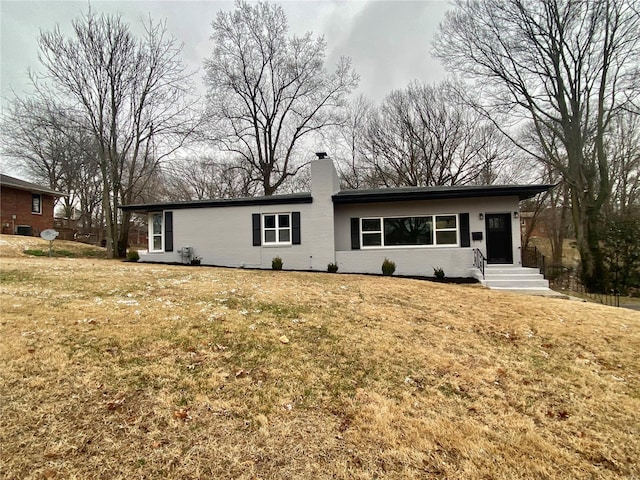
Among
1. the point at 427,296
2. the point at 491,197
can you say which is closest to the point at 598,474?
the point at 427,296

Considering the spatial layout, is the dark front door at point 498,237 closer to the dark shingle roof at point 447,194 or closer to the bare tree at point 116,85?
the dark shingle roof at point 447,194

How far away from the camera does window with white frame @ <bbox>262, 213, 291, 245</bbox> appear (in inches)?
502

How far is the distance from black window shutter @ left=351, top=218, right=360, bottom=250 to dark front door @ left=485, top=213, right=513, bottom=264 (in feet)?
16.1

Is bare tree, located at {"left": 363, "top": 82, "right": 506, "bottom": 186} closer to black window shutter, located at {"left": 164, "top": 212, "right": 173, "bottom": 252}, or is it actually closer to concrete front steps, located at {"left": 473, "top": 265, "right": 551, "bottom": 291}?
concrete front steps, located at {"left": 473, "top": 265, "right": 551, "bottom": 291}

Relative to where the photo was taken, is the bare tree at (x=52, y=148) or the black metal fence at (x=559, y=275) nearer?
the black metal fence at (x=559, y=275)

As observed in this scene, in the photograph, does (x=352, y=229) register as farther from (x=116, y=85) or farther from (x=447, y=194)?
(x=116, y=85)

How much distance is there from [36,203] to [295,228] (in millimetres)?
21475

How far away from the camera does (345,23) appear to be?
1598 cm

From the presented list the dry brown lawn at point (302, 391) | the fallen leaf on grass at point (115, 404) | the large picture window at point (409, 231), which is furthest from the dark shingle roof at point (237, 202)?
the fallen leaf on grass at point (115, 404)

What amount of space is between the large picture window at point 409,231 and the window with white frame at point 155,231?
30.5ft

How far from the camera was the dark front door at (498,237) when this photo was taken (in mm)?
11547

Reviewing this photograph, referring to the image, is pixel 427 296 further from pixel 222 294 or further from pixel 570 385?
pixel 222 294

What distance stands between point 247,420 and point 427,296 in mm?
5911

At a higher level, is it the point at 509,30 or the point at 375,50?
the point at 375,50
